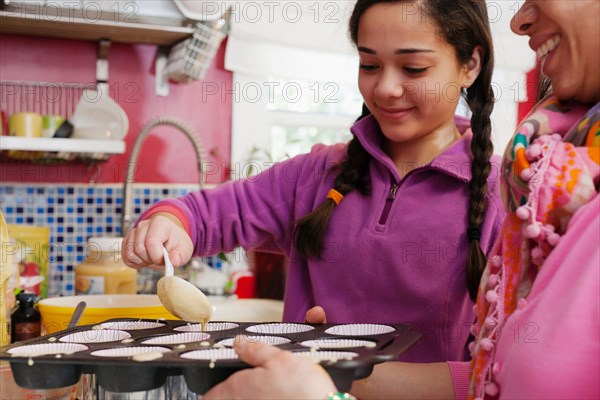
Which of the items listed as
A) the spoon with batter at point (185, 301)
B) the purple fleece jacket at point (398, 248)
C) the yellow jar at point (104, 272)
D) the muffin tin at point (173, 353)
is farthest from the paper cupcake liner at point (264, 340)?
the yellow jar at point (104, 272)

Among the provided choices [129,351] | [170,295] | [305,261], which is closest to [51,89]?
[305,261]

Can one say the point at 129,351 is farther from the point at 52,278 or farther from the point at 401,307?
the point at 52,278

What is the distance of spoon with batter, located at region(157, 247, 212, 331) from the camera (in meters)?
1.08

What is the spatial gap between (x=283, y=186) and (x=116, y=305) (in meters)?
0.42

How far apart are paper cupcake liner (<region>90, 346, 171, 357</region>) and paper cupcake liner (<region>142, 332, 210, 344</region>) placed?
0.06 m

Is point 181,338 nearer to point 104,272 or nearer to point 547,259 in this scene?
point 547,259

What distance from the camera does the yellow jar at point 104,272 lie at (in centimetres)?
195

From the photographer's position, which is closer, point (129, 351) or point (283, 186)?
point (129, 351)

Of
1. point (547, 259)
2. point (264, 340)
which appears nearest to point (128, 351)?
point (264, 340)

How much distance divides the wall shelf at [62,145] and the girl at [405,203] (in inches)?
38.6

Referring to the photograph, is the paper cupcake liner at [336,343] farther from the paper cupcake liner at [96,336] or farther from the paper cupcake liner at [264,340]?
the paper cupcake liner at [96,336]

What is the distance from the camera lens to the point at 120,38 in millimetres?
2543

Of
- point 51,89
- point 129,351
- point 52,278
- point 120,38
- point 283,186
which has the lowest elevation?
point 52,278

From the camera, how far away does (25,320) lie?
61.7 inches
